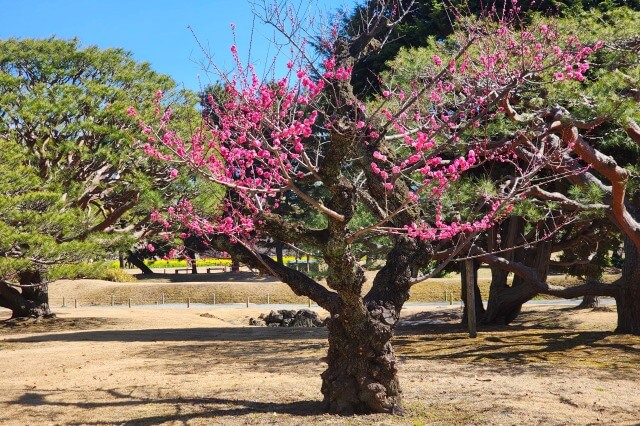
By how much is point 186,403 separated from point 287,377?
79.4 inches

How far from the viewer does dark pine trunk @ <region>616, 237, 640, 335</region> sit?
43.9 feet

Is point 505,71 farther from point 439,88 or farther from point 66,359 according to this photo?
point 66,359

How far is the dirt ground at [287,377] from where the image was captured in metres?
6.79

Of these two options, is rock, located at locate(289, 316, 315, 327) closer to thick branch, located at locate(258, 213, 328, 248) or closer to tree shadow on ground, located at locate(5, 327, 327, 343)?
tree shadow on ground, located at locate(5, 327, 327, 343)

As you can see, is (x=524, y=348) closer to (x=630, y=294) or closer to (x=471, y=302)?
(x=471, y=302)

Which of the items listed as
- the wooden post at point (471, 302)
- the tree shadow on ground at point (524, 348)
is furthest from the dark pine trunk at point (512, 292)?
the wooden post at point (471, 302)

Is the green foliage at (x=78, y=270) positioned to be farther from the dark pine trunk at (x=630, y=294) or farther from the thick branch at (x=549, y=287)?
the dark pine trunk at (x=630, y=294)

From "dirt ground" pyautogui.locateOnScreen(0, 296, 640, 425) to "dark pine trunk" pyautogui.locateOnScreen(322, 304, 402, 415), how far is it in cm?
19

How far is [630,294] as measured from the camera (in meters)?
13.5

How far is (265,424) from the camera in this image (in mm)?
6312

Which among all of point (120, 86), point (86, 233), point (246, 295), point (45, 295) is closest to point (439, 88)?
point (86, 233)

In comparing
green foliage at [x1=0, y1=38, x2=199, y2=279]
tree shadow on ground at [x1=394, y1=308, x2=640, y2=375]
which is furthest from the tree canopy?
tree shadow on ground at [x1=394, y1=308, x2=640, y2=375]

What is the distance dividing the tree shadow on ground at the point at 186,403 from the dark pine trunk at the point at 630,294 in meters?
8.86

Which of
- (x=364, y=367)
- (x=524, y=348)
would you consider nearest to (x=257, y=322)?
(x=524, y=348)
